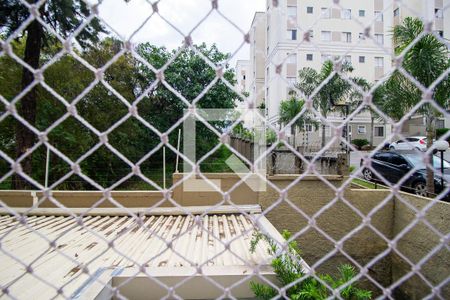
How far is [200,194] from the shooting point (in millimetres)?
3771

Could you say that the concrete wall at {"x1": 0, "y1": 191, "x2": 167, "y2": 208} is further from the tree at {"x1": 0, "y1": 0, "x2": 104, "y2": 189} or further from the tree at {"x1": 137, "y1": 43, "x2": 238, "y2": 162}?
the tree at {"x1": 137, "y1": 43, "x2": 238, "y2": 162}

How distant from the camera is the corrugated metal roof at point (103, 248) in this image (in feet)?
5.58

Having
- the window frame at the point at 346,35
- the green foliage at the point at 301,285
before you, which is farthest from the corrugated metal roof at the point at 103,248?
the window frame at the point at 346,35

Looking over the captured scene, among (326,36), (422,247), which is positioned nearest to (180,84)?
(422,247)

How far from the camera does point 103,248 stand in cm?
231

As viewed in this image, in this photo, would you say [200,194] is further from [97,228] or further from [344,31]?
[344,31]

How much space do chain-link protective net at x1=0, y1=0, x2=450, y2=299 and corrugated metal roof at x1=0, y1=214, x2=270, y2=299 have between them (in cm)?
1

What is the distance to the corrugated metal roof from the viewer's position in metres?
1.70

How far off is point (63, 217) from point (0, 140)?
2813mm

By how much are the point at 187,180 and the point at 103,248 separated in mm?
1662

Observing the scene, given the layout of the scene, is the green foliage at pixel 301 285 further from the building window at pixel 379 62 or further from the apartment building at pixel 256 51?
the building window at pixel 379 62

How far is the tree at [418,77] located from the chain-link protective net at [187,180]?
0.03 meters

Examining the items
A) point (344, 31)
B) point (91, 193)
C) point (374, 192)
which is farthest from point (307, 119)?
point (91, 193)

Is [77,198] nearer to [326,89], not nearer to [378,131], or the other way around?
[326,89]
